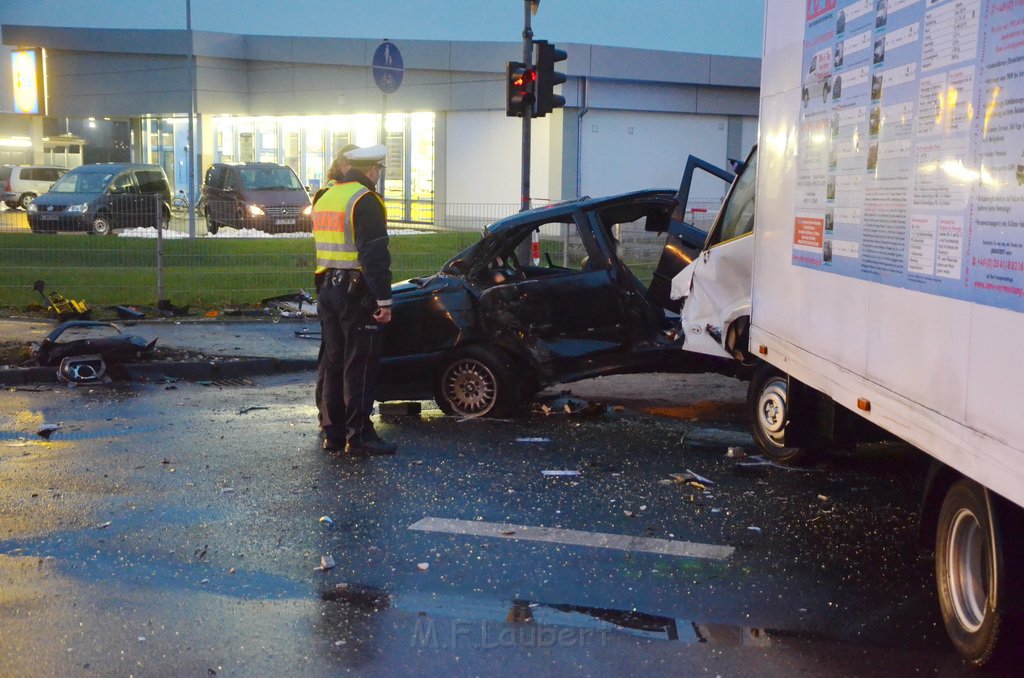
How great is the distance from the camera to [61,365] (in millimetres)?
10922

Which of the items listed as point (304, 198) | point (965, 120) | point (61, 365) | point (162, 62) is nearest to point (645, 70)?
point (304, 198)

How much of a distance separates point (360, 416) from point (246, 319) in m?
7.28

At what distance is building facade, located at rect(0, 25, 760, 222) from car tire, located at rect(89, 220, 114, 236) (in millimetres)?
6763

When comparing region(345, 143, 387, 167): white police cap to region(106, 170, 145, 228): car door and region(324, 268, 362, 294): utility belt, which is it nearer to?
region(324, 268, 362, 294): utility belt

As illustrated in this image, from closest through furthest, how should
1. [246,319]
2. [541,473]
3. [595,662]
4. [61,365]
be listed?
[595,662] < [541,473] < [61,365] < [246,319]

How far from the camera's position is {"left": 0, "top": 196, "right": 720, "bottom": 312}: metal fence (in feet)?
50.5

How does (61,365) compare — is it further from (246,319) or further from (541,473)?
(541,473)

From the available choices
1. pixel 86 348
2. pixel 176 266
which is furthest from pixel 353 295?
pixel 176 266

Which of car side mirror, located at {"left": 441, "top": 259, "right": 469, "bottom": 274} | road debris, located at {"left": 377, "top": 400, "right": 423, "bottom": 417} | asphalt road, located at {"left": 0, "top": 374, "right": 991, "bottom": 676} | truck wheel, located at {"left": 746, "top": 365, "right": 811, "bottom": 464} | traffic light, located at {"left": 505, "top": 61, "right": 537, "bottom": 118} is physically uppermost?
traffic light, located at {"left": 505, "top": 61, "right": 537, "bottom": 118}

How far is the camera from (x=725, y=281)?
27.1 feet

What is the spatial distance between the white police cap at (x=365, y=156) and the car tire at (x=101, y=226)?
9.12 meters

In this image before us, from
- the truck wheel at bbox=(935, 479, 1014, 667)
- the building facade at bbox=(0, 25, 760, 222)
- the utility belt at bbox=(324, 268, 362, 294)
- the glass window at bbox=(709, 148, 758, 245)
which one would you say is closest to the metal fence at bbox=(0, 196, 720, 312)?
the building facade at bbox=(0, 25, 760, 222)

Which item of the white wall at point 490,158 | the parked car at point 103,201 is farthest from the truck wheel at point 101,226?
the white wall at point 490,158

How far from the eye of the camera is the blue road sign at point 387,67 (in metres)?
15.4
